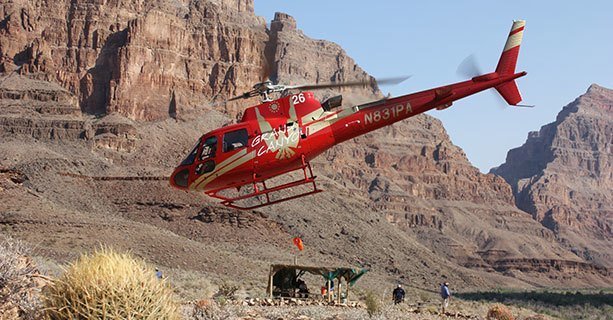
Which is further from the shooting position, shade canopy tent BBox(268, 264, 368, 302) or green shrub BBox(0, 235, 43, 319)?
shade canopy tent BBox(268, 264, 368, 302)

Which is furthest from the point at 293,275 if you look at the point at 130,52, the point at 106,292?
the point at 130,52

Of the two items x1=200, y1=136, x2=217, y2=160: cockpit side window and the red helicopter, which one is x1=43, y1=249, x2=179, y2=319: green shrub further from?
x1=200, y1=136, x2=217, y2=160: cockpit side window

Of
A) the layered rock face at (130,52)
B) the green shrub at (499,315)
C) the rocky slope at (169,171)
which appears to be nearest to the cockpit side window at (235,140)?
the green shrub at (499,315)

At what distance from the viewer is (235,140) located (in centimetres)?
2000

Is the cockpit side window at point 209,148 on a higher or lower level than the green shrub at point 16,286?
higher

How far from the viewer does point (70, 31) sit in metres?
148

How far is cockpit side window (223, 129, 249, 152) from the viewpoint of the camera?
19969 millimetres

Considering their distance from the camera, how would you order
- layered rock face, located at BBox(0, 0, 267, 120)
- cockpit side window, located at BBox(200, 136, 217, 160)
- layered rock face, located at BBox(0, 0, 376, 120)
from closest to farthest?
cockpit side window, located at BBox(200, 136, 217, 160) → layered rock face, located at BBox(0, 0, 376, 120) → layered rock face, located at BBox(0, 0, 267, 120)

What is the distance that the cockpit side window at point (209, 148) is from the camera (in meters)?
20.1

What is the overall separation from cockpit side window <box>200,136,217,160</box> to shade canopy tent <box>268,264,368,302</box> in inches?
363

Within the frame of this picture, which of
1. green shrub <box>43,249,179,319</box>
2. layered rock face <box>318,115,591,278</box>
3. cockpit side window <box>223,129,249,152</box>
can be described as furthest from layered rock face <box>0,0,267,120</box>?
green shrub <box>43,249,179,319</box>

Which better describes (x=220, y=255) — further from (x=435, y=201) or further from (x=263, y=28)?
(x=435, y=201)

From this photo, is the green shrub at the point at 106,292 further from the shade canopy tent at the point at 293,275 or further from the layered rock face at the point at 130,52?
the layered rock face at the point at 130,52

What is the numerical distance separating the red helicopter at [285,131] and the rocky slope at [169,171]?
29834mm
